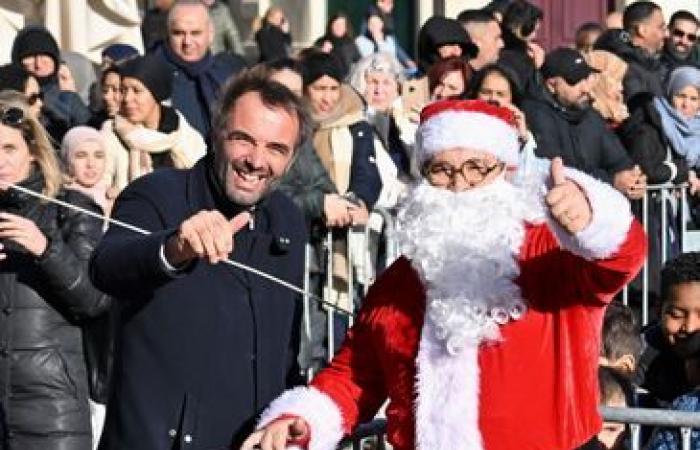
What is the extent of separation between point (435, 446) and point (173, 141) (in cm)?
456

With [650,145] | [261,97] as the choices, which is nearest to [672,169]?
[650,145]

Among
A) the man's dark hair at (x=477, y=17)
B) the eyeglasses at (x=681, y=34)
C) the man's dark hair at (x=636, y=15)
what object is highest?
the man's dark hair at (x=636, y=15)

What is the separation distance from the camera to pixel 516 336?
4395mm

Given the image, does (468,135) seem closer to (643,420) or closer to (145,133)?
(643,420)

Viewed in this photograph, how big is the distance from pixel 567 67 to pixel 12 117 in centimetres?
443

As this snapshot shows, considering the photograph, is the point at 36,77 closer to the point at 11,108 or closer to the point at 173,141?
the point at 173,141

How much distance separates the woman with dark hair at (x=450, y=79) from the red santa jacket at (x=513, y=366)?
5.43 meters

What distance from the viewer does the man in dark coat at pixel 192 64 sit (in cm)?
991

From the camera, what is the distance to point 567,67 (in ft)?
33.6

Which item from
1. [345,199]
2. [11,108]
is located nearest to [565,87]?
[345,199]

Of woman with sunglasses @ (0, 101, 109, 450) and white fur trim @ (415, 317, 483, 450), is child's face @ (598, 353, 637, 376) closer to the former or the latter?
woman with sunglasses @ (0, 101, 109, 450)

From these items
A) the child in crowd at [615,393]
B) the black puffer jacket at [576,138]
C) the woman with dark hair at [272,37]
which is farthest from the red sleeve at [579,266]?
the woman with dark hair at [272,37]

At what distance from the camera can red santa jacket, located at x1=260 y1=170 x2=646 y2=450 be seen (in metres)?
4.35

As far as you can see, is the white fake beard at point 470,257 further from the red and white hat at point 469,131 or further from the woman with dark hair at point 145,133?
the woman with dark hair at point 145,133
